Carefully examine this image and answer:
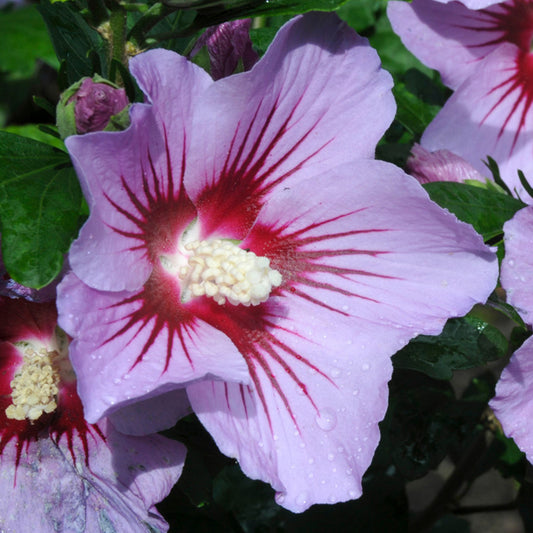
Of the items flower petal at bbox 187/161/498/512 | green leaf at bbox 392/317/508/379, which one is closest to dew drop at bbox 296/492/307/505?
flower petal at bbox 187/161/498/512

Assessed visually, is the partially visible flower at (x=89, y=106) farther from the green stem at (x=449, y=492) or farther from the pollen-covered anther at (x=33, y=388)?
the green stem at (x=449, y=492)

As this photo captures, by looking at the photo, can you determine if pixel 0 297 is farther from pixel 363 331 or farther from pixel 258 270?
pixel 363 331

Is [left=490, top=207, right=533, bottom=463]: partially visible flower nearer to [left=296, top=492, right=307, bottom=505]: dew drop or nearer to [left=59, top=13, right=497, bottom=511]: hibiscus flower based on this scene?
[left=59, top=13, right=497, bottom=511]: hibiscus flower

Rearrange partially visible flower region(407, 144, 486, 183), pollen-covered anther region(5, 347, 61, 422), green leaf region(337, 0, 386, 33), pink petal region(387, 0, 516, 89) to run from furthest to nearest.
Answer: green leaf region(337, 0, 386, 33)
pink petal region(387, 0, 516, 89)
partially visible flower region(407, 144, 486, 183)
pollen-covered anther region(5, 347, 61, 422)

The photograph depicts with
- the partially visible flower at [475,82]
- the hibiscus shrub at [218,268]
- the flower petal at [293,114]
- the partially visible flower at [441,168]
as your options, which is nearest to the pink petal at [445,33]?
the partially visible flower at [475,82]

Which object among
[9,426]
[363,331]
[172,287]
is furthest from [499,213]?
[9,426]

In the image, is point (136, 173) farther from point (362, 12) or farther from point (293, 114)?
point (362, 12)
